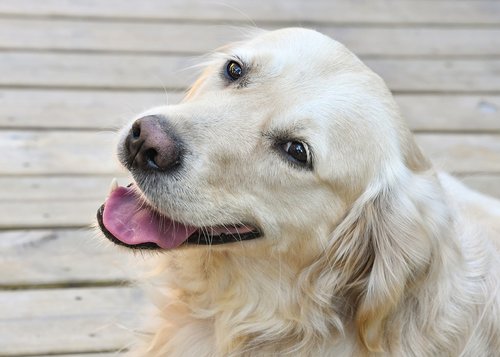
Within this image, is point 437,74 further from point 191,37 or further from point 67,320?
point 67,320

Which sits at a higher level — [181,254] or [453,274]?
[453,274]

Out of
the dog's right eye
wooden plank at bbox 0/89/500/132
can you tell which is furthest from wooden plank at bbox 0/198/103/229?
the dog's right eye

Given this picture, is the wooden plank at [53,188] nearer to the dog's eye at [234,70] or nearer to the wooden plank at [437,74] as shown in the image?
the dog's eye at [234,70]

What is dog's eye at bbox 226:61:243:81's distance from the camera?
8.27ft

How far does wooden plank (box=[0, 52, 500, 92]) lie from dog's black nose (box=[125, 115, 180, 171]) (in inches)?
63.0

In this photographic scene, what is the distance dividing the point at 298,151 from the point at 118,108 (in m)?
1.78

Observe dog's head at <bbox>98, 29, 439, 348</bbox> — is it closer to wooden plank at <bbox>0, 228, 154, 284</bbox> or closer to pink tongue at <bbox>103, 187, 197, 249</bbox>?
pink tongue at <bbox>103, 187, 197, 249</bbox>

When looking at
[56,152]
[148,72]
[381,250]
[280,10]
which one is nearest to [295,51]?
[381,250]

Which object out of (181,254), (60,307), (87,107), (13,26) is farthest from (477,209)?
(13,26)

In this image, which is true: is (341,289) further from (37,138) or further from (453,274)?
(37,138)

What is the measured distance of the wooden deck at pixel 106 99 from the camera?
3.16m

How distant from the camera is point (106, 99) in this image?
13.1ft

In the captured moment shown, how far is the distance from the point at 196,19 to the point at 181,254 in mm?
2139

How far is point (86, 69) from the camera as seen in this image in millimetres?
4109
